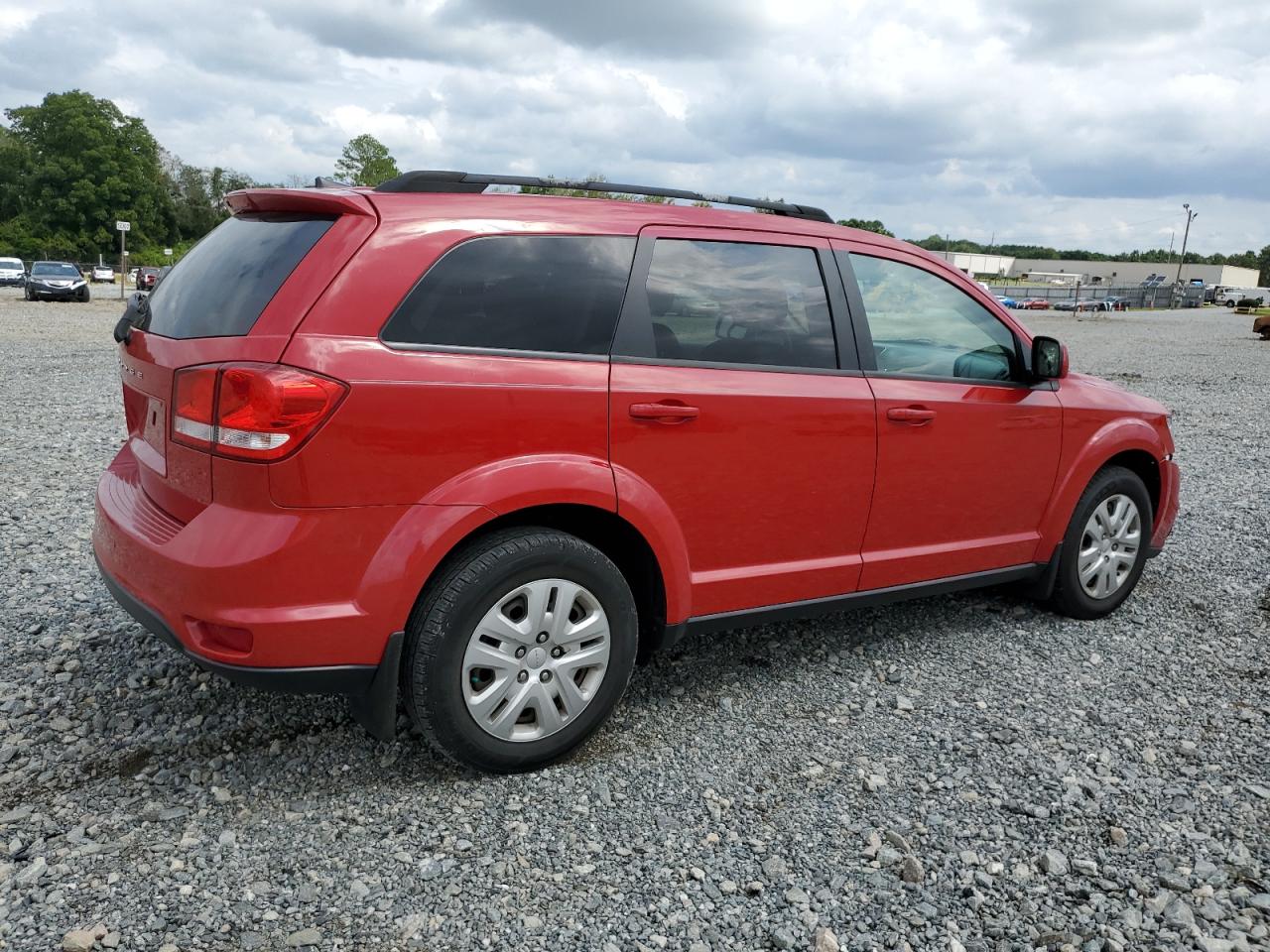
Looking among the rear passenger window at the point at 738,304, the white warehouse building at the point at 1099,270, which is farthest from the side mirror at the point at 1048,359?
the white warehouse building at the point at 1099,270

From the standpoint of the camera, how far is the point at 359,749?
3.31 meters

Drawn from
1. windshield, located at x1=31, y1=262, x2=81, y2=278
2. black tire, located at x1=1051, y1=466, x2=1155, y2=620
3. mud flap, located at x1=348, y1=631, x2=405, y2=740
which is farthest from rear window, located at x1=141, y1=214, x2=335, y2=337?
windshield, located at x1=31, y1=262, x2=81, y2=278

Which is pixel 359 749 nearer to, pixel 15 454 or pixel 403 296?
pixel 403 296

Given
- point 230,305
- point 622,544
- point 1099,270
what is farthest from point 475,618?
point 1099,270

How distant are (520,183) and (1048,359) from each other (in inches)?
92.6

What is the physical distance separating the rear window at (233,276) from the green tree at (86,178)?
83991 mm

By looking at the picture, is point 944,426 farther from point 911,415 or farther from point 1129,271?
point 1129,271

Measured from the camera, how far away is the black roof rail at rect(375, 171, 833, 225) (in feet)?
10.2

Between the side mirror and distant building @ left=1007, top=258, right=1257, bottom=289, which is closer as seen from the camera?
the side mirror

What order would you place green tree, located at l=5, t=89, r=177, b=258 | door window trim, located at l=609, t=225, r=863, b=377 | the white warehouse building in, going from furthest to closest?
1. the white warehouse building
2. green tree, located at l=5, t=89, r=177, b=258
3. door window trim, located at l=609, t=225, r=863, b=377

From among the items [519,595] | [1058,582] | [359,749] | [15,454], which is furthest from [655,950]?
[15,454]

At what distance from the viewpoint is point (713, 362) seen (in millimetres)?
3396

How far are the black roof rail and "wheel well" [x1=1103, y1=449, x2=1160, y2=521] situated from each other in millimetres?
2070

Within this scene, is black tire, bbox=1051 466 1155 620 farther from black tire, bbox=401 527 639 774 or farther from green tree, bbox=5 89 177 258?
green tree, bbox=5 89 177 258
